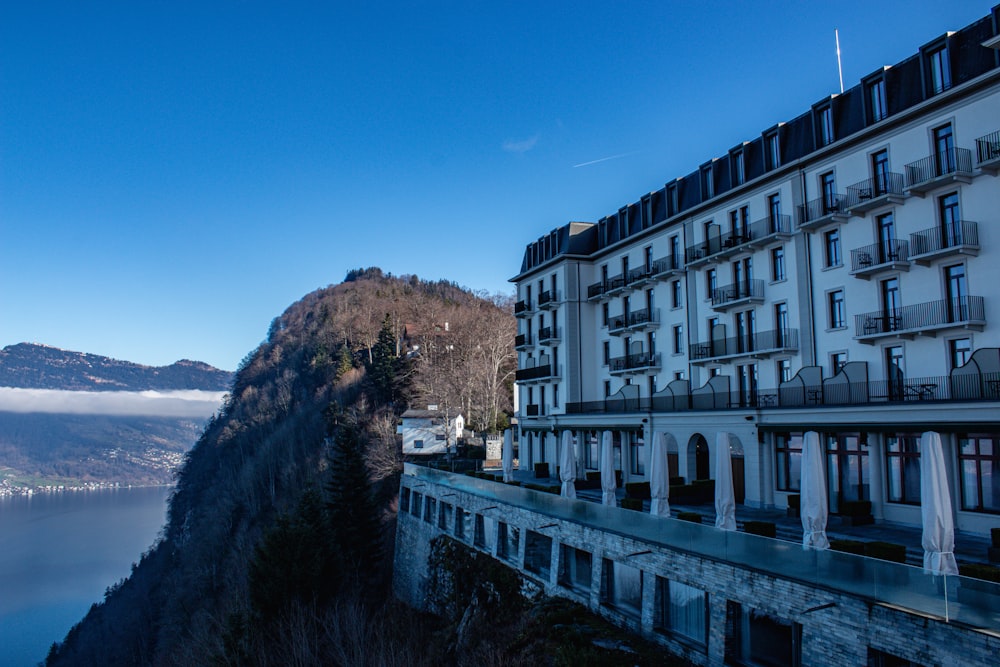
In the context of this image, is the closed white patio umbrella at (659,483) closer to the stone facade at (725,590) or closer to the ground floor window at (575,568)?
the stone facade at (725,590)

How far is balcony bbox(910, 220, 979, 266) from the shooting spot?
20.0 metres

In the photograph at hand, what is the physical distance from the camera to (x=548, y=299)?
42.9 m

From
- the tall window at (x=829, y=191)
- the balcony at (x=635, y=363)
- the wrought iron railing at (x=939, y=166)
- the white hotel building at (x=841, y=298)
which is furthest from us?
the balcony at (x=635, y=363)

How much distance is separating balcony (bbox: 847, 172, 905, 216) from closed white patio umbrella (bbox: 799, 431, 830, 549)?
12058 mm

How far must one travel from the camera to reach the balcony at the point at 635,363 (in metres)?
34.9

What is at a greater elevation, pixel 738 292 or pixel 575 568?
pixel 738 292

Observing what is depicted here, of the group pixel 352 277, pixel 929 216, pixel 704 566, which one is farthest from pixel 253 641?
pixel 352 277

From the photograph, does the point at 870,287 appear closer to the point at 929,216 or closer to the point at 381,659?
the point at 929,216

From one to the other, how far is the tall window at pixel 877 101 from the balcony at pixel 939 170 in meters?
2.37

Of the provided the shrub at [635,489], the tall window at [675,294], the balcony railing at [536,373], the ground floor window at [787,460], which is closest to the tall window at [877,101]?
the ground floor window at [787,460]

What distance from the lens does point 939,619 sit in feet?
33.5

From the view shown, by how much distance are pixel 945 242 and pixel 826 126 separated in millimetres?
6947

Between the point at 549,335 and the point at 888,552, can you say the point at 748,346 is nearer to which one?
the point at 549,335

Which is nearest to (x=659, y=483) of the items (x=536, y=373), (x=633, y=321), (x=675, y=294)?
(x=675, y=294)
